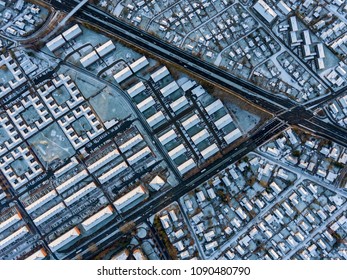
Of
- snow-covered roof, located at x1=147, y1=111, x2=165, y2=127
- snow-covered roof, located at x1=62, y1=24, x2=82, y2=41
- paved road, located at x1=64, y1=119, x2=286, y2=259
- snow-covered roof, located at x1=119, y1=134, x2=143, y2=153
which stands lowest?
paved road, located at x1=64, y1=119, x2=286, y2=259

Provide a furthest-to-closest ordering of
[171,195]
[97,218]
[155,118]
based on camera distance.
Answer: [171,195] < [97,218] < [155,118]

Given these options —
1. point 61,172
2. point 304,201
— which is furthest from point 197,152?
point 61,172

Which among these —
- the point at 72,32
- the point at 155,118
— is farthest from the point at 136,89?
the point at 72,32

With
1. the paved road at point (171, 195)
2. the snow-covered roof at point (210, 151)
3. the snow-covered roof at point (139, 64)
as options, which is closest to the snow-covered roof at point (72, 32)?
the snow-covered roof at point (139, 64)

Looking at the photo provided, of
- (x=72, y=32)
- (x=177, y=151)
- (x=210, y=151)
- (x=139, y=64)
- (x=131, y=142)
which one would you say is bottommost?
(x=210, y=151)

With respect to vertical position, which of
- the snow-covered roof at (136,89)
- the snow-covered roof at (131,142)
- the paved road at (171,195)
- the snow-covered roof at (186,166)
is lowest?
the paved road at (171,195)

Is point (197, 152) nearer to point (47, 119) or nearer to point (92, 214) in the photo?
point (92, 214)

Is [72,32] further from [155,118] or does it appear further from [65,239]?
[65,239]

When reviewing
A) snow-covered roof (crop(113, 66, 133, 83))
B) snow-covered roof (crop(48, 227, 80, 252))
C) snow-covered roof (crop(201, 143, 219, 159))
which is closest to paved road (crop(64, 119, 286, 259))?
snow-covered roof (crop(201, 143, 219, 159))

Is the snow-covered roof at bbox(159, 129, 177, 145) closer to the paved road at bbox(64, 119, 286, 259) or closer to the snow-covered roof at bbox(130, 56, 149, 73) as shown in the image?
the paved road at bbox(64, 119, 286, 259)

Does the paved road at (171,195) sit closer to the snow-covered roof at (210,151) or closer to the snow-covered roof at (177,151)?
the snow-covered roof at (210,151)

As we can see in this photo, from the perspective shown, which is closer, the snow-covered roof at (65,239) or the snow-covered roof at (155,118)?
the snow-covered roof at (155,118)
